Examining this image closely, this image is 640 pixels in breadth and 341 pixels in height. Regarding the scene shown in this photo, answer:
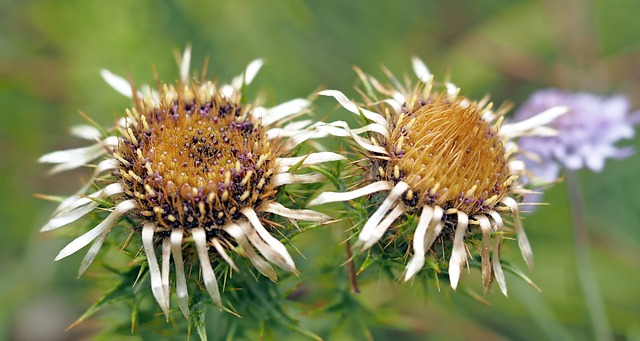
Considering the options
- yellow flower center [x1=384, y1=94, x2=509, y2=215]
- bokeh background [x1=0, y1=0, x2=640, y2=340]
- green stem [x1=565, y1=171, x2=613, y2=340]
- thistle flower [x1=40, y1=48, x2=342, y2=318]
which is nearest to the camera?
thistle flower [x1=40, y1=48, x2=342, y2=318]

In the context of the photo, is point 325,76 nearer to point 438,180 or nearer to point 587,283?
point 587,283

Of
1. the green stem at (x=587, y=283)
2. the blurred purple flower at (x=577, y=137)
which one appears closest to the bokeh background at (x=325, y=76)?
the green stem at (x=587, y=283)

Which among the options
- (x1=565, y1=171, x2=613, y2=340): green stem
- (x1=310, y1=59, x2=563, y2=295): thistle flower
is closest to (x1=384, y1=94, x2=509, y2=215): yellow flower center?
(x1=310, y1=59, x2=563, y2=295): thistle flower

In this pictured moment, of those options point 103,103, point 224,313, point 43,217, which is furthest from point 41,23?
point 224,313

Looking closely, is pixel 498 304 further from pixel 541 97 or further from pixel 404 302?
pixel 541 97

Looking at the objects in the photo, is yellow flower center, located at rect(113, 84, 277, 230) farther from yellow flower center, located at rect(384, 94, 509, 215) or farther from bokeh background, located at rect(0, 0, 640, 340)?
bokeh background, located at rect(0, 0, 640, 340)

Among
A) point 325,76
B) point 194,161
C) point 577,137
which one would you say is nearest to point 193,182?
point 194,161
